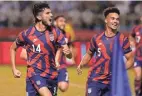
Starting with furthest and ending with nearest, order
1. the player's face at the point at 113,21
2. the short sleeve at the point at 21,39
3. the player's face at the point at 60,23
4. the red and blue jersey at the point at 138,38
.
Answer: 1. the red and blue jersey at the point at 138,38
2. the player's face at the point at 60,23
3. the short sleeve at the point at 21,39
4. the player's face at the point at 113,21

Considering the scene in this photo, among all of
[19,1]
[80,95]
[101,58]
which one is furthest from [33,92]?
[19,1]

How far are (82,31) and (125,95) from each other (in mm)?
18650

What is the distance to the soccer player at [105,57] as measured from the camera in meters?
8.43

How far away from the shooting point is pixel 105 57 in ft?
27.6

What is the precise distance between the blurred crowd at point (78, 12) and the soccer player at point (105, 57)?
15.8m

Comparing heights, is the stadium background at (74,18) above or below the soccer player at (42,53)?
above

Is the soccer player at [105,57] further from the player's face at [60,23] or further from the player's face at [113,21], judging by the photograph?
the player's face at [60,23]

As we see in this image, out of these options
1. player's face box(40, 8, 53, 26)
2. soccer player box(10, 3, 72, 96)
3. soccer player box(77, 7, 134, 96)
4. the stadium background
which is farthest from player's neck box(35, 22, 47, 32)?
the stadium background

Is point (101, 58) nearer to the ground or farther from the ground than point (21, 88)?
farther from the ground

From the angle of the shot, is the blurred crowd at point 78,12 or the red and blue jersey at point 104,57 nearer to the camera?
the red and blue jersey at point 104,57

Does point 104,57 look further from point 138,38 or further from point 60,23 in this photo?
point 138,38

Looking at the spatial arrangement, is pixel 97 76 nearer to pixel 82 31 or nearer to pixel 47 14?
pixel 47 14

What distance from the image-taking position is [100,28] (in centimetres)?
2633

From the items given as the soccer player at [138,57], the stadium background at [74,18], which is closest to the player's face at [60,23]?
the soccer player at [138,57]
